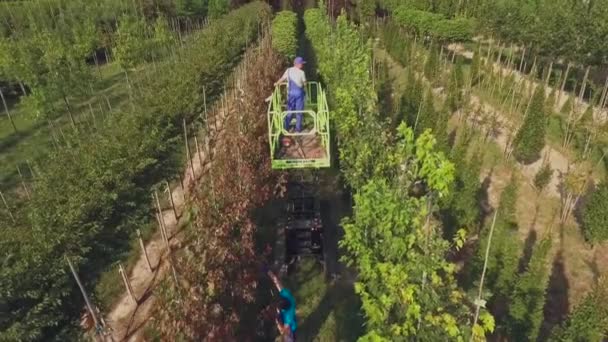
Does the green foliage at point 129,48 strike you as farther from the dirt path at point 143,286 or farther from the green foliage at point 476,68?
the green foliage at point 476,68

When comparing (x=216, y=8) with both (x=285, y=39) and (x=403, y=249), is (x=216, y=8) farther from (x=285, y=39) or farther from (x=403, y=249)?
(x=403, y=249)

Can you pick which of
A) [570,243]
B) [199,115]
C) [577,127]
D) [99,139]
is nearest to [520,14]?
[577,127]

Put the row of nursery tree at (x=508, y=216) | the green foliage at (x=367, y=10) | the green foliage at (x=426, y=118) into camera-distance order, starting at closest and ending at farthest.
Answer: the row of nursery tree at (x=508, y=216) < the green foliage at (x=426, y=118) < the green foliage at (x=367, y=10)

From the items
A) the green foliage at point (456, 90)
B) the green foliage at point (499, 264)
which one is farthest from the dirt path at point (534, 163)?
the green foliage at point (499, 264)

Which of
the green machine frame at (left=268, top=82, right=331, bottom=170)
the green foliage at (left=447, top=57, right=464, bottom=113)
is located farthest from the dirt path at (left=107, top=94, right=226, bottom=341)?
the green foliage at (left=447, top=57, right=464, bottom=113)

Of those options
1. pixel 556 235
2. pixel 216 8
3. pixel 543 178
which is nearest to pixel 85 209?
pixel 556 235

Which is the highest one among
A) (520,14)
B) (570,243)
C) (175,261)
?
(520,14)

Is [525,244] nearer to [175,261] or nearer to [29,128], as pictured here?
[175,261]

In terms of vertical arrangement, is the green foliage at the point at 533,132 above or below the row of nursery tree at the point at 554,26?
below
